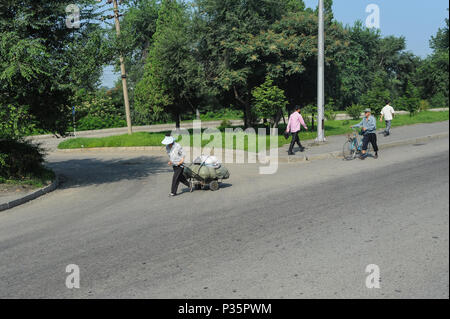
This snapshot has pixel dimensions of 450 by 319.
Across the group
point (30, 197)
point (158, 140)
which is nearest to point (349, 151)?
point (30, 197)

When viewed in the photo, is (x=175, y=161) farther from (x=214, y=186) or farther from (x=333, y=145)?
(x=333, y=145)

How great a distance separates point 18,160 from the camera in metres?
12.9

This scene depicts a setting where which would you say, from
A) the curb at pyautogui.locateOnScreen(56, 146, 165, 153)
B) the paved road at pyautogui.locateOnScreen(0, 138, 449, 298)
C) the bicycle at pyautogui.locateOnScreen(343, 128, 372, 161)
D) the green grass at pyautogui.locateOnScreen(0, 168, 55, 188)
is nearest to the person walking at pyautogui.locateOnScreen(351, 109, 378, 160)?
the bicycle at pyautogui.locateOnScreen(343, 128, 372, 161)

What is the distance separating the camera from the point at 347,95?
58031 millimetres

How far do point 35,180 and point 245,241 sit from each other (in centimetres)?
898

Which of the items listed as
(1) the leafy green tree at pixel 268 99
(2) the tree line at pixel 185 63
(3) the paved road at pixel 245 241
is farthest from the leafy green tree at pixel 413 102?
(3) the paved road at pixel 245 241

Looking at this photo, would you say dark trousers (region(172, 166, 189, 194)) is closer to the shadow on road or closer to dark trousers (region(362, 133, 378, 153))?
the shadow on road

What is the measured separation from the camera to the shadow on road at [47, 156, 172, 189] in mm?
14541

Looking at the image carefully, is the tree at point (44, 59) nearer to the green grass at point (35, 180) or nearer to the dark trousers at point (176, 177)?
the green grass at point (35, 180)

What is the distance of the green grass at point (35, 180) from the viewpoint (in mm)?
12227

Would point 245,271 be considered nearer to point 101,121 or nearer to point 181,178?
point 181,178
